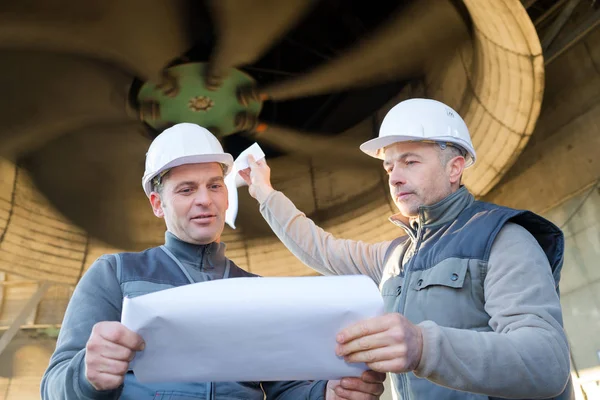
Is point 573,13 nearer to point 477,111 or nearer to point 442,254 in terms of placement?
point 477,111

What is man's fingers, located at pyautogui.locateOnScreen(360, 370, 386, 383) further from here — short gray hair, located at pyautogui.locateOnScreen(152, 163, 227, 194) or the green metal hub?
the green metal hub

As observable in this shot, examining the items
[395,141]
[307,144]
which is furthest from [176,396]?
[307,144]

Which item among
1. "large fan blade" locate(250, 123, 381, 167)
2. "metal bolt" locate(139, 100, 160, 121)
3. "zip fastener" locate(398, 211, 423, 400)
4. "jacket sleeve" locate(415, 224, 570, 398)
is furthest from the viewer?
"large fan blade" locate(250, 123, 381, 167)

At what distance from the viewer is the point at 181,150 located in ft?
7.00

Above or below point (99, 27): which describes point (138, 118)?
below

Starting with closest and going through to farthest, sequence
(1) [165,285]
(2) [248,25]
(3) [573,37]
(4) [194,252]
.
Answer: (1) [165,285], (4) [194,252], (2) [248,25], (3) [573,37]

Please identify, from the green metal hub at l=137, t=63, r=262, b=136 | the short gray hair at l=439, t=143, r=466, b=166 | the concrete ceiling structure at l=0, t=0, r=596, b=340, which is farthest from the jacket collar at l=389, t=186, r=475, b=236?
the green metal hub at l=137, t=63, r=262, b=136

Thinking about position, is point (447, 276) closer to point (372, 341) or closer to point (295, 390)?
point (295, 390)

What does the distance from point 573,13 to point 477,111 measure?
1.49 m

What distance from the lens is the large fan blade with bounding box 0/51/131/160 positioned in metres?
5.00

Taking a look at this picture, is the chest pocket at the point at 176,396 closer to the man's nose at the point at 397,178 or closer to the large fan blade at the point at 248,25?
the man's nose at the point at 397,178

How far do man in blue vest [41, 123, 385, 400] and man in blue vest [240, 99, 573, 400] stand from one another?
0.19 meters

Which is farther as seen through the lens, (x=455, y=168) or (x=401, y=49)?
(x=401, y=49)

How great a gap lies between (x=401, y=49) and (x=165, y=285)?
3535 mm
